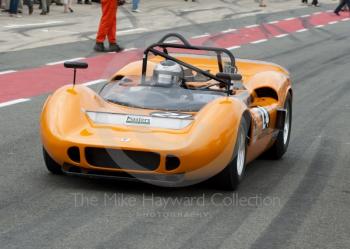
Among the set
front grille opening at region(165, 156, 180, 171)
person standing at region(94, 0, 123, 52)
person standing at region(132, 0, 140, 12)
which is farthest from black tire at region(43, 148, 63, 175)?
person standing at region(132, 0, 140, 12)

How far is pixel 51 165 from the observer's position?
702 cm

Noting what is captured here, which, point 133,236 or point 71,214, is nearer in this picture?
point 133,236

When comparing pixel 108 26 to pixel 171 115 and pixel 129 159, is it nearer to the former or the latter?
pixel 171 115

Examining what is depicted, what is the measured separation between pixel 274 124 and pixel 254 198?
1575 millimetres

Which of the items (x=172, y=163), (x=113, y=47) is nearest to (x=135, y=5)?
(x=113, y=47)

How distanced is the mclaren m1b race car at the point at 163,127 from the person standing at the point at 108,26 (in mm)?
9090

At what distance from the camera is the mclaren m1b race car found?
648 cm

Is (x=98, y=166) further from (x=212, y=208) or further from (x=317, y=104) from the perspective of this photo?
(x=317, y=104)

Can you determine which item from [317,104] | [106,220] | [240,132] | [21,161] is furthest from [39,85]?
[106,220]

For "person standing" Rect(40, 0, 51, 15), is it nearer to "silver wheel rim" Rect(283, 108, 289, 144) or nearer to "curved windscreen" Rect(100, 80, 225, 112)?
"silver wheel rim" Rect(283, 108, 289, 144)

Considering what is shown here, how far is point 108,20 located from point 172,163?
11146mm

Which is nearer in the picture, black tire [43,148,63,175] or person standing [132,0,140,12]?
black tire [43,148,63,175]

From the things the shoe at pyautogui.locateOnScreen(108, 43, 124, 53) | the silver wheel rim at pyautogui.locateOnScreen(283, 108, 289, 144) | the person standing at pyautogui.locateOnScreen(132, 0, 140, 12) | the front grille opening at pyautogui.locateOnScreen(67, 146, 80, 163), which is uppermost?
the front grille opening at pyautogui.locateOnScreen(67, 146, 80, 163)

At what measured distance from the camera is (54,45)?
711 inches
